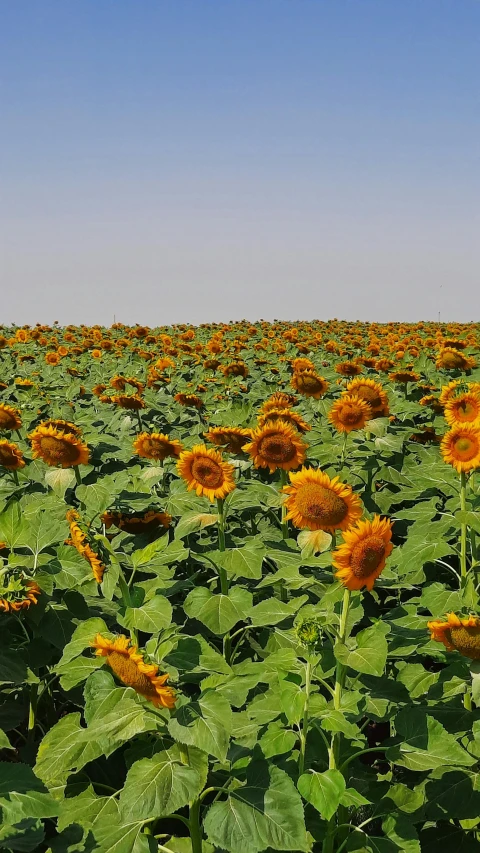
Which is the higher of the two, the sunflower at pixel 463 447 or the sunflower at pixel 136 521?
the sunflower at pixel 463 447

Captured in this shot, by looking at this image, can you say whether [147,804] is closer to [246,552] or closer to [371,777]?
[371,777]

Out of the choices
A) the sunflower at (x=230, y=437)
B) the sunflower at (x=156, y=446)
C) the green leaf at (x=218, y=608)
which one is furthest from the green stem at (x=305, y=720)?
the sunflower at (x=156, y=446)

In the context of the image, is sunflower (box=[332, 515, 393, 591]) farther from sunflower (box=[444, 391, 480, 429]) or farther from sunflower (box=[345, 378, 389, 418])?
sunflower (box=[345, 378, 389, 418])

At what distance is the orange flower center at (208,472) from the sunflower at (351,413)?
1.65 metres

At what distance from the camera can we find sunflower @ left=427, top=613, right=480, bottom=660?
93.6 inches

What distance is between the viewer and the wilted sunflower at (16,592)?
232 cm

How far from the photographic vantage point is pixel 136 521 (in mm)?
3605

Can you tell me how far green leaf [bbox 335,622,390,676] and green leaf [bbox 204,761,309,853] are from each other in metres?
0.39

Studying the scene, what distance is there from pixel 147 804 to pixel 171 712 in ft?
0.83

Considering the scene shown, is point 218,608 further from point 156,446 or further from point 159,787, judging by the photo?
point 156,446

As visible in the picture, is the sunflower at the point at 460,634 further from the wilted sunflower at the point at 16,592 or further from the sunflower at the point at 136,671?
the wilted sunflower at the point at 16,592

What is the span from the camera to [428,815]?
242 cm

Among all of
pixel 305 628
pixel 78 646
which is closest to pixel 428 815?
pixel 305 628

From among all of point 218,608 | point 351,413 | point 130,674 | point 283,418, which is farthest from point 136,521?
point 351,413
